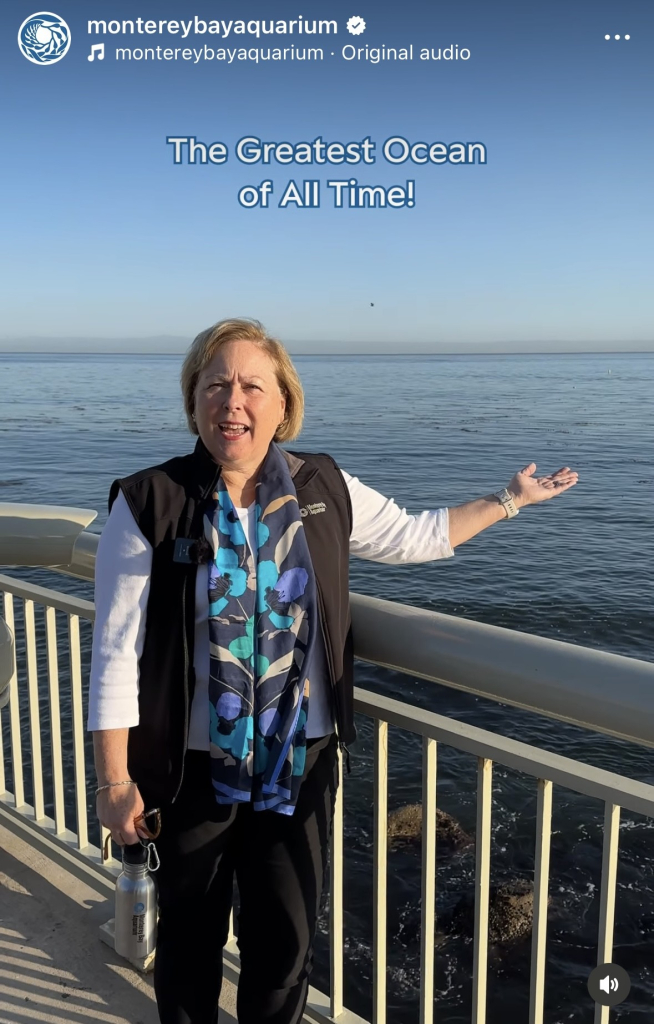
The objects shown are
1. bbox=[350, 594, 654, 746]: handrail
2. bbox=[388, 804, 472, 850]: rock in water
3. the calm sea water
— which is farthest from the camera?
bbox=[388, 804, 472, 850]: rock in water

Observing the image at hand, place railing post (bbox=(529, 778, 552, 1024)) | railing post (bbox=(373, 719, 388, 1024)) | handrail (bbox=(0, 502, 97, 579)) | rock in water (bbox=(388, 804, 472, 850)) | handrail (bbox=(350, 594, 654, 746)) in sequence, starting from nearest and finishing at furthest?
handrail (bbox=(350, 594, 654, 746)) → railing post (bbox=(529, 778, 552, 1024)) → railing post (bbox=(373, 719, 388, 1024)) → handrail (bbox=(0, 502, 97, 579)) → rock in water (bbox=(388, 804, 472, 850))

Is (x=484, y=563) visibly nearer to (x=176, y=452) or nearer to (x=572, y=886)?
(x=572, y=886)

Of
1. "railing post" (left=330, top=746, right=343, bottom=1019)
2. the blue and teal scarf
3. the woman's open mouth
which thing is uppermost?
the woman's open mouth

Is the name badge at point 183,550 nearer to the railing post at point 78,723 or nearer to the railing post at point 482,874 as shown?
the railing post at point 482,874

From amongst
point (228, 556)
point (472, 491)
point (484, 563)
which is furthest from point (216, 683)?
point (472, 491)

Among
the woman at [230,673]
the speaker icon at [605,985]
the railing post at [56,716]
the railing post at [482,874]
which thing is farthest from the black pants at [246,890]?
the railing post at [56,716]

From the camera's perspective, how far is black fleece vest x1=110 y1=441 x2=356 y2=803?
173 centimetres

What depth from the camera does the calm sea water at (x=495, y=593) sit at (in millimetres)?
6699

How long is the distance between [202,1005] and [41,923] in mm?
885

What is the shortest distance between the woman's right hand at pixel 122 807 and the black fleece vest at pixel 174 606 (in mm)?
32

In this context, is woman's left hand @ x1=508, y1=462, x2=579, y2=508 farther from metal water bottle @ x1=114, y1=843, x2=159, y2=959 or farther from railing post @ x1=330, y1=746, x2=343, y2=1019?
metal water bottle @ x1=114, y1=843, x2=159, y2=959

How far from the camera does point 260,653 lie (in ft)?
5.68

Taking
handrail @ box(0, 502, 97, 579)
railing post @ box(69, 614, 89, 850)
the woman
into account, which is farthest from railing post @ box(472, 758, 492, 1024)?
railing post @ box(69, 614, 89, 850)

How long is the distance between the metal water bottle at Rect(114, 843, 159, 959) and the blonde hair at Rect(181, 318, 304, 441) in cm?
107
